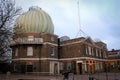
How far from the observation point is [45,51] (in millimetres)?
44781

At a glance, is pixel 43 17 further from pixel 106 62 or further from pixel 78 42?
pixel 106 62

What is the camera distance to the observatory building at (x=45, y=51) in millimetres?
44500

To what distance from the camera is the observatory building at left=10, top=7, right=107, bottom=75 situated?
146ft

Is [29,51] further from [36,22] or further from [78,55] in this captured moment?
[78,55]

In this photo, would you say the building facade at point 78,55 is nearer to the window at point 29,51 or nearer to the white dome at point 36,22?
the white dome at point 36,22

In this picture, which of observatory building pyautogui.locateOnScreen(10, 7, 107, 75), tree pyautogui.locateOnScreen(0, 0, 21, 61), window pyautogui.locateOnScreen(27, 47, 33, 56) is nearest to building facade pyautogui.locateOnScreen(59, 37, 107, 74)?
observatory building pyautogui.locateOnScreen(10, 7, 107, 75)

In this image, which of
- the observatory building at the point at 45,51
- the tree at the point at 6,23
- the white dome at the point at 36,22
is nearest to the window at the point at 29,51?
the observatory building at the point at 45,51

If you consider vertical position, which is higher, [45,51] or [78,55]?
[45,51]

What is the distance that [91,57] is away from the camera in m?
49.1

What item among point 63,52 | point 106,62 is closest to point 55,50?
point 63,52

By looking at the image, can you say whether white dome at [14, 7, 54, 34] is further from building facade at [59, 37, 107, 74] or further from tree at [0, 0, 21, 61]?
tree at [0, 0, 21, 61]

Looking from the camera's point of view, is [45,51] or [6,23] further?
[45,51]

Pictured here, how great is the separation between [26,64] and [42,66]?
3.94 metres

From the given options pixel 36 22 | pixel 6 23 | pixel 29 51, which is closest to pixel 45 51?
pixel 29 51
